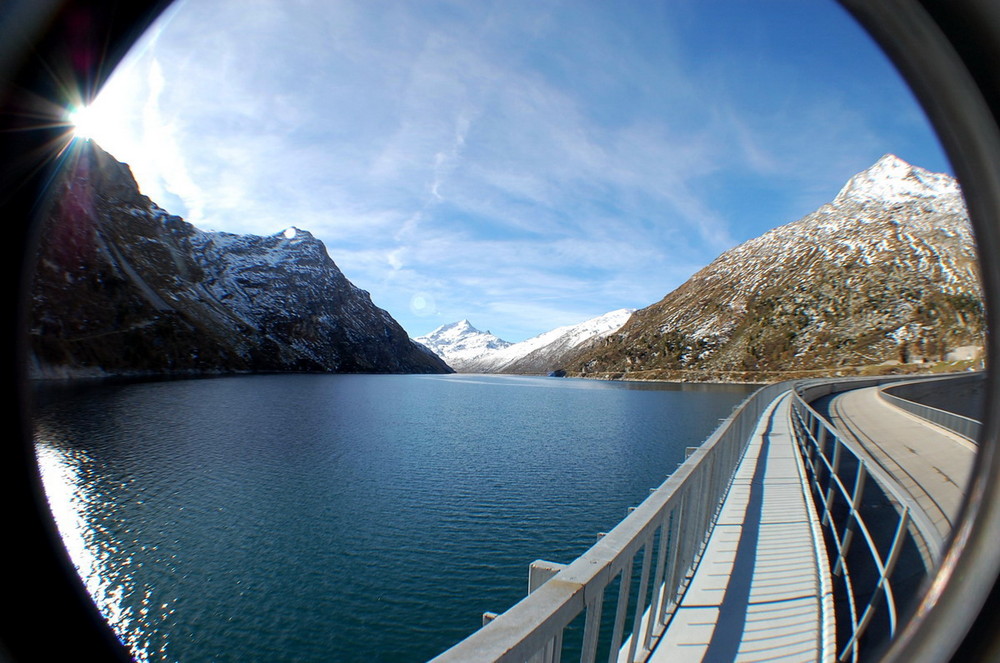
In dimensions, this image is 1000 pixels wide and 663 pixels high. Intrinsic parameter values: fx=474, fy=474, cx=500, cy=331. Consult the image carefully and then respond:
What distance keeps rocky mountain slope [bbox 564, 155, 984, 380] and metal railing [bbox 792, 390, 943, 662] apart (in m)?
102

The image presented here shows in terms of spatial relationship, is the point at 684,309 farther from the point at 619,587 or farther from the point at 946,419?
the point at 619,587

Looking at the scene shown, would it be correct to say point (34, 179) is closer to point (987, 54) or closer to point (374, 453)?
A: point (987, 54)

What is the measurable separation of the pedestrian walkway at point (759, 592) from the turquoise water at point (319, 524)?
728 cm

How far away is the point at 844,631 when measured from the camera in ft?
23.8

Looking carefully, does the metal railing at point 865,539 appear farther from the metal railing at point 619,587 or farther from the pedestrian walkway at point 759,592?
the metal railing at point 619,587

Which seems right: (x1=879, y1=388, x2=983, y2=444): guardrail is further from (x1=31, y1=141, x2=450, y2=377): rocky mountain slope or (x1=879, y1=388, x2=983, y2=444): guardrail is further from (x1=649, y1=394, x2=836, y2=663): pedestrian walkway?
(x1=31, y1=141, x2=450, y2=377): rocky mountain slope

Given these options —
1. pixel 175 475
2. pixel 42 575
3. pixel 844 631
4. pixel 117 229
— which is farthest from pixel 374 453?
pixel 117 229

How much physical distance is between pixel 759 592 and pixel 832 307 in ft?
570

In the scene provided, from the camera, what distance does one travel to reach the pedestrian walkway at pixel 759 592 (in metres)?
3.88

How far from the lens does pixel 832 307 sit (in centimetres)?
14650

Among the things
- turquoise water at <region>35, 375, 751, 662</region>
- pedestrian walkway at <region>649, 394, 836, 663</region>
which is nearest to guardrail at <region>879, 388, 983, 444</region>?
turquoise water at <region>35, 375, 751, 662</region>

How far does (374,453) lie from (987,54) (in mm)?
30944

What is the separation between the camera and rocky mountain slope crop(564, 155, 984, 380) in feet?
394

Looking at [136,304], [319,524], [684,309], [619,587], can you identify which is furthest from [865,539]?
[684,309]
